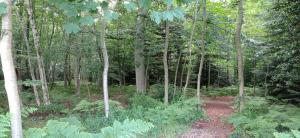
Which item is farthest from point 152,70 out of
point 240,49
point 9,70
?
point 9,70

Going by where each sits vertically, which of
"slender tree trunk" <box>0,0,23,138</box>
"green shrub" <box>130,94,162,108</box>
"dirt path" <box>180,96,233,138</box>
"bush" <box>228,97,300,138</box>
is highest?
"slender tree trunk" <box>0,0,23,138</box>

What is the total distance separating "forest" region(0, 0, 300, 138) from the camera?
4.67 meters


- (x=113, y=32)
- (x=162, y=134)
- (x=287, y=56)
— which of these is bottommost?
(x=162, y=134)

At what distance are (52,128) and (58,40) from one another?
55.2 feet

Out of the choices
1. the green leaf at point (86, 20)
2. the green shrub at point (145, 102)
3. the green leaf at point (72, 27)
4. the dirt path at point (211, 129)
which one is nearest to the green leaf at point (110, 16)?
the green leaf at point (86, 20)

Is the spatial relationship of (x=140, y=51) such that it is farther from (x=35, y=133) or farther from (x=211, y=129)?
(x=35, y=133)

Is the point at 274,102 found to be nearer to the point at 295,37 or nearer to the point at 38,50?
the point at 295,37

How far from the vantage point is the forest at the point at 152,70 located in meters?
4.67

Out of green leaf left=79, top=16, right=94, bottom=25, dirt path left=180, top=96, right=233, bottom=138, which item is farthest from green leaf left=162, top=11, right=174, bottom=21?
dirt path left=180, top=96, right=233, bottom=138

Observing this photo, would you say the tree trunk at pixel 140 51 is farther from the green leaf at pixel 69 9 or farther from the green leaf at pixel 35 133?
the green leaf at pixel 69 9

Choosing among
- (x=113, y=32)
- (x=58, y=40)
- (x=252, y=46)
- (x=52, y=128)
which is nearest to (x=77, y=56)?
(x=113, y=32)

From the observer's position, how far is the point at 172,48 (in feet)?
55.1

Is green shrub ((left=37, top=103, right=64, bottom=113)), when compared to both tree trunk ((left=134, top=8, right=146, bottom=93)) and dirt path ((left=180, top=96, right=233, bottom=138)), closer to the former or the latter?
tree trunk ((left=134, top=8, right=146, bottom=93))

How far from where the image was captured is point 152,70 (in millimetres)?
21172
